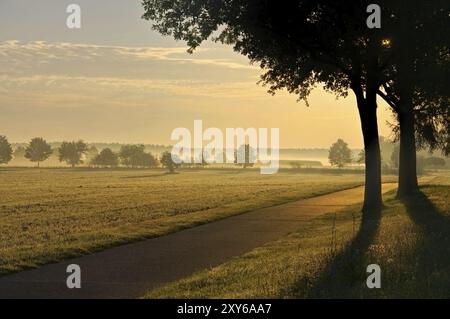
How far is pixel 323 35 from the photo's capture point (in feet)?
63.5

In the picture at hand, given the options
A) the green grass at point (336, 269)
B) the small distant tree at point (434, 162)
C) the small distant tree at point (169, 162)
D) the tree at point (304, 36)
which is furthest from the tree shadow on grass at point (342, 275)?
the small distant tree at point (434, 162)

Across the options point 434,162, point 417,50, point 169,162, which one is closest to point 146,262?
point 417,50

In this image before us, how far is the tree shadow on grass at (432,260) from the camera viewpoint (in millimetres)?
8789

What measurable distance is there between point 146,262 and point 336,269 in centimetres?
498

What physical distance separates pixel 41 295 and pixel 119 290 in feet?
4.50

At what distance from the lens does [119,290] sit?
10.2 m

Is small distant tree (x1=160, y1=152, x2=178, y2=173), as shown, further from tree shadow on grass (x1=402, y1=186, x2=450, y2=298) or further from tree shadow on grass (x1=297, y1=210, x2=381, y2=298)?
tree shadow on grass (x1=297, y1=210, x2=381, y2=298)

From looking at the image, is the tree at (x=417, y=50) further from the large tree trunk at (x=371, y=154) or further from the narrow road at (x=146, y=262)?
the narrow road at (x=146, y=262)

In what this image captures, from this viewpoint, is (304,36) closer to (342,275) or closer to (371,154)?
(371,154)

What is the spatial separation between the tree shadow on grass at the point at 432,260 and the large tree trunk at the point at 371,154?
592 centimetres

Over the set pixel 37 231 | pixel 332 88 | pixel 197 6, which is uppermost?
pixel 197 6

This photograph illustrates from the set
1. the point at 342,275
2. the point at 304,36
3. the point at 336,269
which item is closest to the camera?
the point at 342,275
